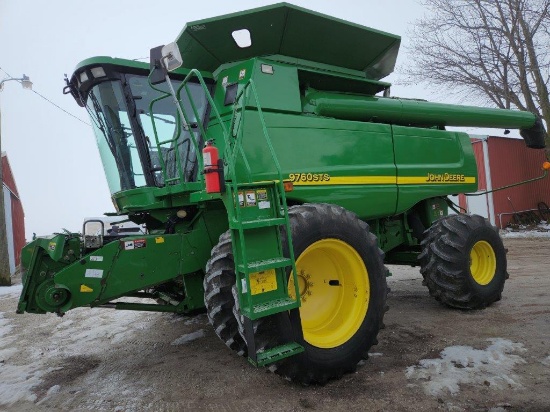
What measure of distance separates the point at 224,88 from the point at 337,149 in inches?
46.9

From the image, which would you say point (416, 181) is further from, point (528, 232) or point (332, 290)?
point (528, 232)

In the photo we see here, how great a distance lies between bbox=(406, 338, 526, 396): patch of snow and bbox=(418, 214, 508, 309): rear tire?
3.32 feet

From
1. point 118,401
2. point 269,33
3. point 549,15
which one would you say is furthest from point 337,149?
point 549,15

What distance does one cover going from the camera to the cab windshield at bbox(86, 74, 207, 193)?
3.82m

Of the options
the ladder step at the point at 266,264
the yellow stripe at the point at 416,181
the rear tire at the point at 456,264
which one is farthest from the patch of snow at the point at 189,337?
the yellow stripe at the point at 416,181

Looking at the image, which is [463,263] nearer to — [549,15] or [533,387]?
[533,387]

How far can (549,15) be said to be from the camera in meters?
14.7

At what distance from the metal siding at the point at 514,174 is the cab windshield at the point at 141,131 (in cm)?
1446

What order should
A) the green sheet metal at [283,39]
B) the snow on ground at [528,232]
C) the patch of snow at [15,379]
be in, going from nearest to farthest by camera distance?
the patch of snow at [15,379] < the green sheet metal at [283,39] < the snow on ground at [528,232]

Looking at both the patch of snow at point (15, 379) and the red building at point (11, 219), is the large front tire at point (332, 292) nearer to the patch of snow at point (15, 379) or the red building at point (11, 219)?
the patch of snow at point (15, 379)

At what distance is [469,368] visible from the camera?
3.05 meters

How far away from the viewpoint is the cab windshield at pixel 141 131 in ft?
12.5

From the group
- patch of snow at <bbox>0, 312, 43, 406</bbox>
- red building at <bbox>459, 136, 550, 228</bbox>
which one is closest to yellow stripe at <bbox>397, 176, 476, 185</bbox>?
patch of snow at <bbox>0, 312, 43, 406</bbox>

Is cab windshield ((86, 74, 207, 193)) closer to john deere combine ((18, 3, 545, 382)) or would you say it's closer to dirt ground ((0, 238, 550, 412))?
john deere combine ((18, 3, 545, 382))
